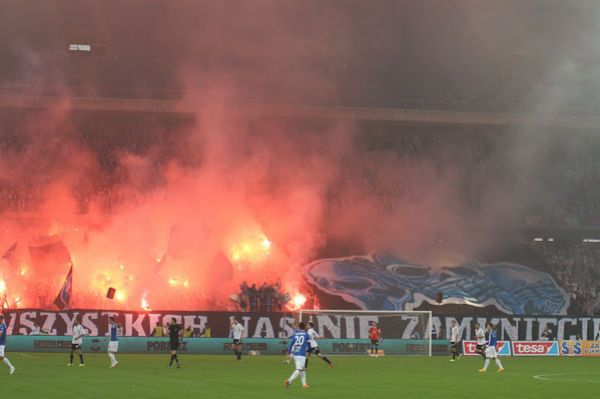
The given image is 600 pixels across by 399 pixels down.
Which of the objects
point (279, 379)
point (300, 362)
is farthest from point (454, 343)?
point (300, 362)

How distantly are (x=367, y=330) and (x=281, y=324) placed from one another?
4.32m

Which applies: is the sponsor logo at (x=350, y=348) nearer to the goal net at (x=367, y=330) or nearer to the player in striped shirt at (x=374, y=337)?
the goal net at (x=367, y=330)

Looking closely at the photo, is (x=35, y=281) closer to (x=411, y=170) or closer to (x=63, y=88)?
(x=63, y=88)

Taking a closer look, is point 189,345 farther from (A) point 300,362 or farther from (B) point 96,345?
(A) point 300,362

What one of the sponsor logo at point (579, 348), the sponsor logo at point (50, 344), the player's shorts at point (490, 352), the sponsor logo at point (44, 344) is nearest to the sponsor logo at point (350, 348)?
the sponsor logo at point (579, 348)

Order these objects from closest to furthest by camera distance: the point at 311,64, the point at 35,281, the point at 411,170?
the point at 35,281
the point at 311,64
the point at 411,170

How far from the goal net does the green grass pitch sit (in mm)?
5896

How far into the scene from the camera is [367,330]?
41.6 metres

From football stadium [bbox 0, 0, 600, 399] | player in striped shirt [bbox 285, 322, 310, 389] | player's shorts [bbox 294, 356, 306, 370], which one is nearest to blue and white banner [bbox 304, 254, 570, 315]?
football stadium [bbox 0, 0, 600, 399]

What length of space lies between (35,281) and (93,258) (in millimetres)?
3206

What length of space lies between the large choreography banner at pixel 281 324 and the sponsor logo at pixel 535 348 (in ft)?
4.85

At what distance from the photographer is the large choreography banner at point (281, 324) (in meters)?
38.6

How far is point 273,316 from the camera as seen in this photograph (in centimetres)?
4022

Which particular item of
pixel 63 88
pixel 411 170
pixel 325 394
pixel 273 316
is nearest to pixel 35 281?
pixel 63 88
